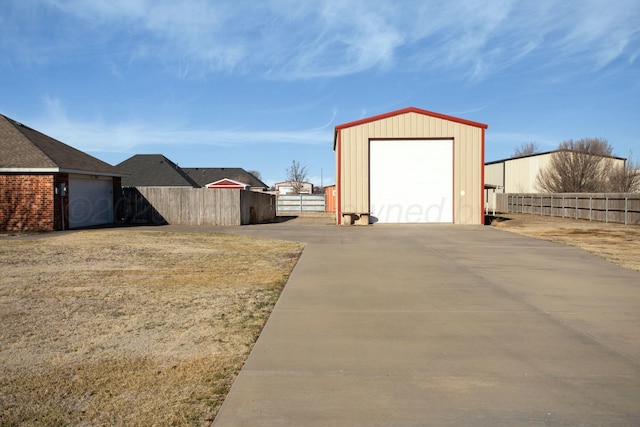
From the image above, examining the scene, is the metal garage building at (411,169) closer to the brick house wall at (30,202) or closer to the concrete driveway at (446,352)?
the brick house wall at (30,202)

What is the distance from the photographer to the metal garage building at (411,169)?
27688 mm

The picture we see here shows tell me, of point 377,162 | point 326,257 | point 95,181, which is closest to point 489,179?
point 377,162

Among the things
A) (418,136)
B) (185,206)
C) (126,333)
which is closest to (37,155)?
(185,206)

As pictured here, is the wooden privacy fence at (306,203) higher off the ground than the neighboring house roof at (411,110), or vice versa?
the neighboring house roof at (411,110)

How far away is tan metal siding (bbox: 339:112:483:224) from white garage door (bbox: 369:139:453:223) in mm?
365

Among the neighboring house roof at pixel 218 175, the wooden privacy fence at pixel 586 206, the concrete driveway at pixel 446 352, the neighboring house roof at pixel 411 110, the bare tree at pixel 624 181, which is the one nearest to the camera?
the concrete driveway at pixel 446 352

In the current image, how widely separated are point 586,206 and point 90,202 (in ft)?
102

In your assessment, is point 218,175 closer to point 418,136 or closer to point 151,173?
point 151,173

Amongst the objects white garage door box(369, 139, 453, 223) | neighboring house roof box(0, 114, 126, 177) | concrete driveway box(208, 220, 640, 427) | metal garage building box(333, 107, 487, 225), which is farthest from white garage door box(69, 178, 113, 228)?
concrete driveway box(208, 220, 640, 427)

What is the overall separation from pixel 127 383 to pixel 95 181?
80.6ft

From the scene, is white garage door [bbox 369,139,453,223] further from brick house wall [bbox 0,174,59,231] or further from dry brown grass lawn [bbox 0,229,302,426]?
dry brown grass lawn [bbox 0,229,302,426]

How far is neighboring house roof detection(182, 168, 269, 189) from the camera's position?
60.3 metres

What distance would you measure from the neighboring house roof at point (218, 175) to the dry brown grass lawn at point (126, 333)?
47.8 metres

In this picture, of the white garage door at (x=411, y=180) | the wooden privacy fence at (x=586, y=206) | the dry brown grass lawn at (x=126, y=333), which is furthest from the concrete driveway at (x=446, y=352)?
the wooden privacy fence at (x=586, y=206)
